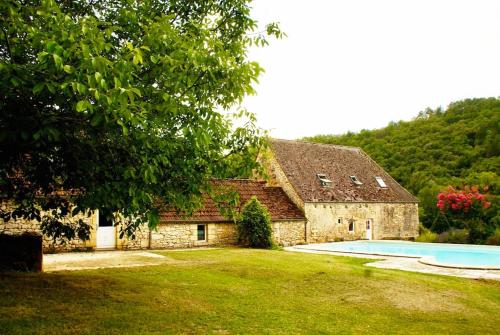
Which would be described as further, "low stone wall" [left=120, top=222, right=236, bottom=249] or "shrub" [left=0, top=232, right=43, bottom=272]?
"low stone wall" [left=120, top=222, right=236, bottom=249]

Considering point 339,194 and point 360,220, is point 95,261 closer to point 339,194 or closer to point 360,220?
point 339,194

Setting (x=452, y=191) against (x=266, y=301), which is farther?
(x=452, y=191)

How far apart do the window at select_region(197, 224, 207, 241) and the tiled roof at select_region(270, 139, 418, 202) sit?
6742mm

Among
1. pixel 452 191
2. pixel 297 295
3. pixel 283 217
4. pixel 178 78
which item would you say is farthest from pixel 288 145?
pixel 178 78

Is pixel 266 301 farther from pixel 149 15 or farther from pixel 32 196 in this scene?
pixel 149 15

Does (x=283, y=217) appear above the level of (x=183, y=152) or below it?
below

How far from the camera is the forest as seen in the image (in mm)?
24781

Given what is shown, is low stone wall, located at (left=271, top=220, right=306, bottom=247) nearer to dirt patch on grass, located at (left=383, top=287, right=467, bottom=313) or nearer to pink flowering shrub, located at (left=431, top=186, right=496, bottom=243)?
pink flowering shrub, located at (left=431, top=186, right=496, bottom=243)

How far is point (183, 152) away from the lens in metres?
6.85

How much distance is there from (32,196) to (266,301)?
5408 millimetres

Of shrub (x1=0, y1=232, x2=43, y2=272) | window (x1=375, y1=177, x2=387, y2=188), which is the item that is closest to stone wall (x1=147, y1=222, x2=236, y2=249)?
shrub (x1=0, y1=232, x2=43, y2=272)

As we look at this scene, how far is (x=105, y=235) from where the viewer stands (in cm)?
1931

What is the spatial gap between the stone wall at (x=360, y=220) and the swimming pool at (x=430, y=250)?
6.13ft

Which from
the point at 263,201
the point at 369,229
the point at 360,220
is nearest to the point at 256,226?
the point at 263,201
